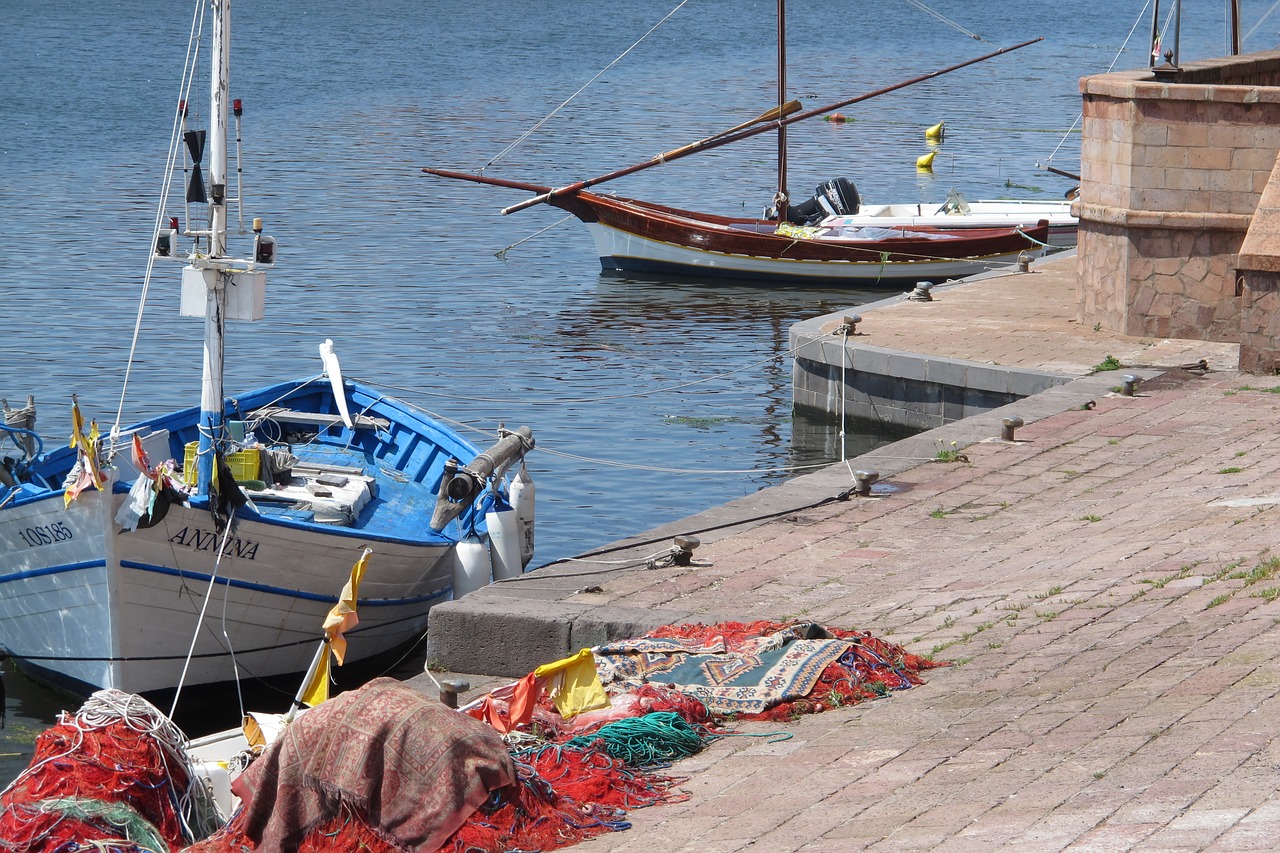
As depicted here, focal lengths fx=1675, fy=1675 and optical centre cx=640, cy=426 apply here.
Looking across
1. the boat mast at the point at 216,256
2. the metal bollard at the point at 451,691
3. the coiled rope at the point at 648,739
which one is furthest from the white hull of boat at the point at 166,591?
the coiled rope at the point at 648,739

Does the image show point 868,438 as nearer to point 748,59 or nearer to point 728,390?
point 728,390

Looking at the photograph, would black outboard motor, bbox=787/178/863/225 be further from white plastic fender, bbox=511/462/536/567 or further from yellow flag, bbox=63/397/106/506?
yellow flag, bbox=63/397/106/506

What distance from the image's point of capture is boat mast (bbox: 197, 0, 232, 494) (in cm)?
1109

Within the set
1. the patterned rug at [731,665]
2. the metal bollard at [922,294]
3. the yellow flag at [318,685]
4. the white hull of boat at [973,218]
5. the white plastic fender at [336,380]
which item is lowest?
the yellow flag at [318,685]

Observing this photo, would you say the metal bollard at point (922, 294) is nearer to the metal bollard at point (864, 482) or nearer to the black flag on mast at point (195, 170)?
the metal bollard at point (864, 482)

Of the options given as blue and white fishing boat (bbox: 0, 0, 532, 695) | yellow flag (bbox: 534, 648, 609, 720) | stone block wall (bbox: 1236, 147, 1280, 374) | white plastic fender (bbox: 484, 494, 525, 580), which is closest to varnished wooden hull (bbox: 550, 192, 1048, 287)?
stone block wall (bbox: 1236, 147, 1280, 374)

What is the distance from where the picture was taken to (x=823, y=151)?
45.9 metres

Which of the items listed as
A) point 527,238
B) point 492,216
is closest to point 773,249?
point 527,238

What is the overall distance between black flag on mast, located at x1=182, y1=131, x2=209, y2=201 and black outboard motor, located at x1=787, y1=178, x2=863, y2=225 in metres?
19.4

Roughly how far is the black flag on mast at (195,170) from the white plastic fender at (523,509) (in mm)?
3190

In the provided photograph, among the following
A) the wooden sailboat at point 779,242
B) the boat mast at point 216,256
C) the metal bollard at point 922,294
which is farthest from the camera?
the wooden sailboat at point 779,242

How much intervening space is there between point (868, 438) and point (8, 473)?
366 inches

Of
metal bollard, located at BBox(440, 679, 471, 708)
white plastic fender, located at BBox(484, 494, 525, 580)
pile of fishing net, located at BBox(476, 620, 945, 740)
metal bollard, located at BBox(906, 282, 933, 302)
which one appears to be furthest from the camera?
metal bollard, located at BBox(906, 282, 933, 302)

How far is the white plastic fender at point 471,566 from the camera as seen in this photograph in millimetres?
12016
